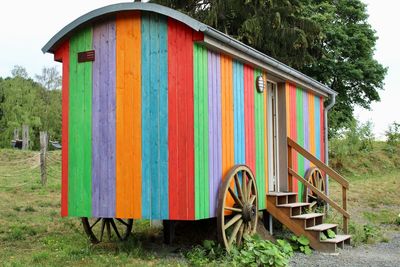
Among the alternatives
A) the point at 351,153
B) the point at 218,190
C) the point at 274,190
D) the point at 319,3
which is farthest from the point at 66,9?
the point at 319,3

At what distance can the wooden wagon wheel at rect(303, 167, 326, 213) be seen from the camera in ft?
32.5

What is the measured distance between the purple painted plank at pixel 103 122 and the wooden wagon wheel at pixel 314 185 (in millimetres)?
4496

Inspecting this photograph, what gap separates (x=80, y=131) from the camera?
6.89 meters

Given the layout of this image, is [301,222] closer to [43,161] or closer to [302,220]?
[302,220]

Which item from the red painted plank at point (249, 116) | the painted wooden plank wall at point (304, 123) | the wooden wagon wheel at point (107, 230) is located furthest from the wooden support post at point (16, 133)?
the red painted plank at point (249, 116)

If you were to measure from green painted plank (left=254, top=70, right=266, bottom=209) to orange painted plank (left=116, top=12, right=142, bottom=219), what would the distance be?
216 cm

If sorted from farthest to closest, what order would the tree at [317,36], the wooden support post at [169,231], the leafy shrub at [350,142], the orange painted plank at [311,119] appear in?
the leafy shrub at [350,142]
the tree at [317,36]
the orange painted plank at [311,119]
the wooden support post at [169,231]

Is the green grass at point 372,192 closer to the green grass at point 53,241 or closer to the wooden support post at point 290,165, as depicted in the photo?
the wooden support post at point 290,165

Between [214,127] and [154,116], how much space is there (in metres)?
0.80

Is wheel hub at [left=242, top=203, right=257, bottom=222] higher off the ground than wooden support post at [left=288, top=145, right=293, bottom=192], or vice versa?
wooden support post at [left=288, top=145, right=293, bottom=192]

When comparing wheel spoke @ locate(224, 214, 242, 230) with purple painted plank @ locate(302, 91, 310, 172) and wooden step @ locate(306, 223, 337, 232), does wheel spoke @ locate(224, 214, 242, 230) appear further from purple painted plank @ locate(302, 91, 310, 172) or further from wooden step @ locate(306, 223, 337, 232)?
purple painted plank @ locate(302, 91, 310, 172)

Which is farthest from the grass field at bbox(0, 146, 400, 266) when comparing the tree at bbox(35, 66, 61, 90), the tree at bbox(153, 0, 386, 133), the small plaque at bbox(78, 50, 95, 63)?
the tree at bbox(35, 66, 61, 90)

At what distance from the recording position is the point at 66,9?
1402cm

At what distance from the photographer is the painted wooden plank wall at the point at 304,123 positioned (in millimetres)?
9312
